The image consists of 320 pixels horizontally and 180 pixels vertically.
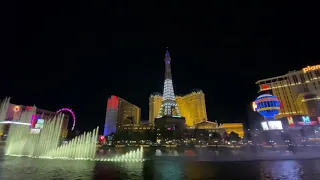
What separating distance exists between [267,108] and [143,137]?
3840cm

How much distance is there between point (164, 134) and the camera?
2408 inches

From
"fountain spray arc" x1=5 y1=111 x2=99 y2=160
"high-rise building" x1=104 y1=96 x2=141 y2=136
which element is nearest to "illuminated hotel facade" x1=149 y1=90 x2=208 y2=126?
"high-rise building" x1=104 y1=96 x2=141 y2=136

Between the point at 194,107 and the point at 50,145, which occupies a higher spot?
the point at 194,107

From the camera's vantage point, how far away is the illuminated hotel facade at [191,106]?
97812 mm

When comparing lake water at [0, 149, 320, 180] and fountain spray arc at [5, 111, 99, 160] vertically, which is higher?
fountain spray arc at [5, 111, 99, 160]

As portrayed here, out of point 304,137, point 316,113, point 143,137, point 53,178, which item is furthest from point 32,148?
point 316,113

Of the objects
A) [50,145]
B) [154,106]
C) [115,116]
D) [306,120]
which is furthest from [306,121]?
[115,116]

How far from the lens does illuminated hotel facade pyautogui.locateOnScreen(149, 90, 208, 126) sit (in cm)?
9781

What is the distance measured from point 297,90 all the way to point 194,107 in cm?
4720

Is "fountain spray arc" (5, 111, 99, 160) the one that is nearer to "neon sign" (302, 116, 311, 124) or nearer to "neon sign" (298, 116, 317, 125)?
"neon sign" (298, 116, 317, 125)

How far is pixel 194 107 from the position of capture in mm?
101500

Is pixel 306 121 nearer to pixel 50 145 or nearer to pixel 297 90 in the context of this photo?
pixel 297 90

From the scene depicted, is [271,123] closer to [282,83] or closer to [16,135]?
[282,83]

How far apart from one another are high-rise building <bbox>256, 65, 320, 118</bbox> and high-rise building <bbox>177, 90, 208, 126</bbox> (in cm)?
2997
